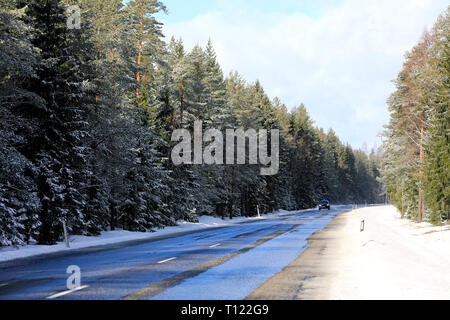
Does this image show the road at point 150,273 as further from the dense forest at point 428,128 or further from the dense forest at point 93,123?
the dense forest at point 428,128

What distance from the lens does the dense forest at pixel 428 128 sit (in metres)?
30.1

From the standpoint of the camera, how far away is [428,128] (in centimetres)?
3225

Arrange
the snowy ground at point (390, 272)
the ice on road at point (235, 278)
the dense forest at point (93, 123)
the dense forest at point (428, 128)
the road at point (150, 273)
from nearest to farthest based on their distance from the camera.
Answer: the ice on road at point (235, 278) < the road at point (150, 273) < the snowy ground at point (390, 272) < the dense forest at point (93, 123) < the dense forest at point (428, 128)

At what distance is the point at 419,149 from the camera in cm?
3781

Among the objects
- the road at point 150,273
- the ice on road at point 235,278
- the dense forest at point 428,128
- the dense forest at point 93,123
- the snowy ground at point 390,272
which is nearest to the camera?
the ice on road at point 235,278

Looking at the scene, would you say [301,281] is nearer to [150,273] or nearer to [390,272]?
[390,272]

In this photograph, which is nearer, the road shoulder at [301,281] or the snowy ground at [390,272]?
the road shoulder at [301,281]

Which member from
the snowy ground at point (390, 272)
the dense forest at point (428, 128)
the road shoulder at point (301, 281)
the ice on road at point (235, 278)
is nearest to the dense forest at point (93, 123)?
the dense forest at point (428, 128)

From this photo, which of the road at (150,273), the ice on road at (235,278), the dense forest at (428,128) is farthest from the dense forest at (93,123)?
the ice on road at (235,278)

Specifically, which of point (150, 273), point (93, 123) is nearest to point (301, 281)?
point (150, 273)

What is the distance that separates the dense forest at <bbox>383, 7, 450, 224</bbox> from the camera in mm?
30094

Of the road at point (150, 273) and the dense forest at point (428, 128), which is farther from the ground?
the dense forest at point (428, 128)

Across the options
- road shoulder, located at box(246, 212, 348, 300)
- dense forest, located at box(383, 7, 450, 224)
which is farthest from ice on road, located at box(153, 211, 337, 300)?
dense forest, located at box(383, 7, 450, 224)

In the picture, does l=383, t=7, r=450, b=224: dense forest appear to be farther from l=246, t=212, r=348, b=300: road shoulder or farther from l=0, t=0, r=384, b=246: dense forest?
l=246, t=212, r=348, b=300: road shoulder
